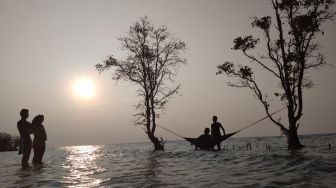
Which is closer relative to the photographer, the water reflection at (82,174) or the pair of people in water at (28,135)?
the water reflection at (82,174)

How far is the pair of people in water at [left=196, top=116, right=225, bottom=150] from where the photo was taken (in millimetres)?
25266

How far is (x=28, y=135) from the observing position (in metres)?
15.8

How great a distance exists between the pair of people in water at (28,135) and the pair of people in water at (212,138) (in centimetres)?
1243

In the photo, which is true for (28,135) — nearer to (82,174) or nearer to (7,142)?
(82,174)

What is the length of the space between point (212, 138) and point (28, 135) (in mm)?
14098

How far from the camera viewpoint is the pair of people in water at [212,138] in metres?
25.3

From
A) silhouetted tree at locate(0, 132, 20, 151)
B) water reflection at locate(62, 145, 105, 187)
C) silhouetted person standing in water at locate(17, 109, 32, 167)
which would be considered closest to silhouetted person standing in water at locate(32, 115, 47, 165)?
silhouetted person standing in water at locate(17, 109, 32, 167)

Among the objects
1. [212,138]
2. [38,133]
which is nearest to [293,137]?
[212,138]

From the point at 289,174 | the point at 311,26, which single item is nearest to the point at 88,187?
the point at 289,174

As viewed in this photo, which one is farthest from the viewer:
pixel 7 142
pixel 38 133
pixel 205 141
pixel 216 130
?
pixel 7 142

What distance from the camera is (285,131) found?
76.3 feet

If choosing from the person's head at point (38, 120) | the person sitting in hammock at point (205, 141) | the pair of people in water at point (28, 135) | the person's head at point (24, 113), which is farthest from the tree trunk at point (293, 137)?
the person's head at point (24, 113)

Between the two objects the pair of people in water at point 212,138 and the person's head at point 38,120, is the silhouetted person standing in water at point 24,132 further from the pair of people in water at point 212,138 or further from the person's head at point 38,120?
the pair of people in water at point 212,138

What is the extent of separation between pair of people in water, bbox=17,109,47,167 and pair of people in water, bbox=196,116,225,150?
12432 mm
